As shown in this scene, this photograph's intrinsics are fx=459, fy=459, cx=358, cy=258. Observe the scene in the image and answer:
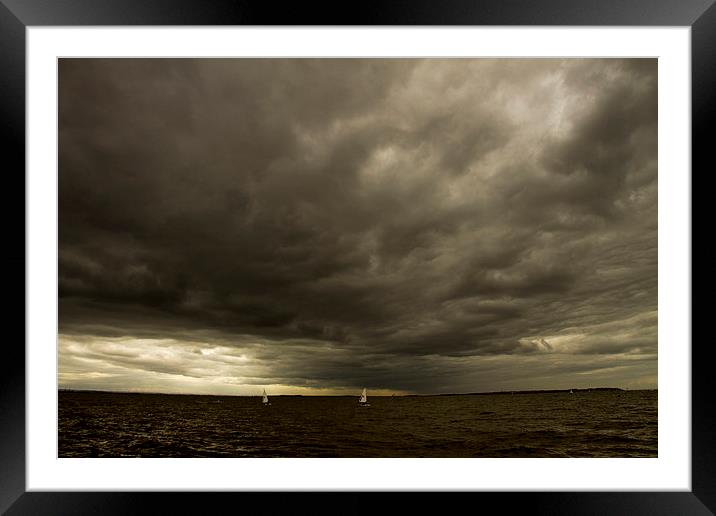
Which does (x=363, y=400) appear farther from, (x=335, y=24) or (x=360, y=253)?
(x=335, y=24)

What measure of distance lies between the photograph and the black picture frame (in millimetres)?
18149

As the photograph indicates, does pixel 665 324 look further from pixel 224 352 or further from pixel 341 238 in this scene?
pixel 224 352

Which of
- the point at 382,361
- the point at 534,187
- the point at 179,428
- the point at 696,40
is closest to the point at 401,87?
the point at 534,187

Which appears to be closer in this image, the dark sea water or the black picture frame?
the black picture frame

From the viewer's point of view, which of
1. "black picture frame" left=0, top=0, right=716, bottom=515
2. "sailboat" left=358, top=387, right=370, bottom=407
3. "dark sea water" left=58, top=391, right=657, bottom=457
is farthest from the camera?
"sailboat" left=358, top=387, right=370, bottom=407

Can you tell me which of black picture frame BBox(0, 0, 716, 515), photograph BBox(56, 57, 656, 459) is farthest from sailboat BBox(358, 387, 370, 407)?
black picture frame BBox(0, 0, 716, 515)

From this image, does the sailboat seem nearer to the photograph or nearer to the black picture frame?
the photograph

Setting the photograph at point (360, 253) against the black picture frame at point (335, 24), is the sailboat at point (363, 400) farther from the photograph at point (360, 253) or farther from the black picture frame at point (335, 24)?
the black picture frame at point (335, 24)

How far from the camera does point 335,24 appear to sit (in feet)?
5.69

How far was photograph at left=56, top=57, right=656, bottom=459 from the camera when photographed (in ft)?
76.2

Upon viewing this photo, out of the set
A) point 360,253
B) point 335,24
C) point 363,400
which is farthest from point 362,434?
point 335,24

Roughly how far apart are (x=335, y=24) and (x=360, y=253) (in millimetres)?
32335

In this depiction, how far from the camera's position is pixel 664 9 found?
1.72m

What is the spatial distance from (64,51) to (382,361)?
34.1 meters
